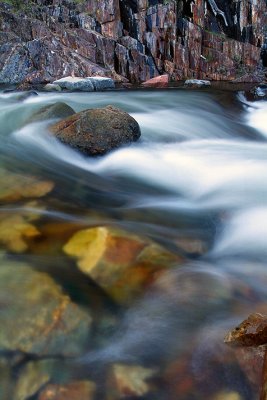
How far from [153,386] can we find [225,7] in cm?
3716

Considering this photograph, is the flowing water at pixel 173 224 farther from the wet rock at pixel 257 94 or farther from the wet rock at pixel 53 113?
the wet rock at pixel 257 94

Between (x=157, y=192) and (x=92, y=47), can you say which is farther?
(x=92, y=47)

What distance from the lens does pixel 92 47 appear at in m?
25.1

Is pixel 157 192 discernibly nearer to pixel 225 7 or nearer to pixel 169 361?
pixel 169 361

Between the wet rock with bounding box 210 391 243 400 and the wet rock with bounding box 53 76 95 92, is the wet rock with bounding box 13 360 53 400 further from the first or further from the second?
the wet rock with bounding box 53 76 95 92

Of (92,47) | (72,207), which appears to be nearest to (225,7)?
(92,47)

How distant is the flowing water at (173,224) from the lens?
6.79 ft

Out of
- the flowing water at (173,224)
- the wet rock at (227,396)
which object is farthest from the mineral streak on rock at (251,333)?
the wet rock at (227,396)

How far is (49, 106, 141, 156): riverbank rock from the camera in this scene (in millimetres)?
6531

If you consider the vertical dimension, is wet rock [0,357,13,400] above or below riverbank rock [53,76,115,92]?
above

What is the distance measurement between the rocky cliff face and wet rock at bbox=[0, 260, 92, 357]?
2012cm

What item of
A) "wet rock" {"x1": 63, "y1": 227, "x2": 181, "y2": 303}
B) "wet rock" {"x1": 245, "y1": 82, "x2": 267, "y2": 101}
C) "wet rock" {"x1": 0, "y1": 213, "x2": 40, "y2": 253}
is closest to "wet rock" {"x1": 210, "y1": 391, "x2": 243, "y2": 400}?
"wet rock" {"x1": 63, "y1": 227, "x2": 181, "y2": 303}

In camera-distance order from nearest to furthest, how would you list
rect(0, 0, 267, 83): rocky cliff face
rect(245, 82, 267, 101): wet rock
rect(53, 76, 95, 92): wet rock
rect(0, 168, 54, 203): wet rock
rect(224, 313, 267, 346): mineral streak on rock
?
rect(224, 313, 267, 346): mineral streak on rock < rect(0, 168, 54, 203): wet rock < rect(245, 82, 267, 101): wet rock < rect(53, 76, 95, 92): wet rock < rect(0, 0, 267, 83): rocky cliff face

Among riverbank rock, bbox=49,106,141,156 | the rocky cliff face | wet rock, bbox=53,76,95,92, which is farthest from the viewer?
the rocky cliff face
